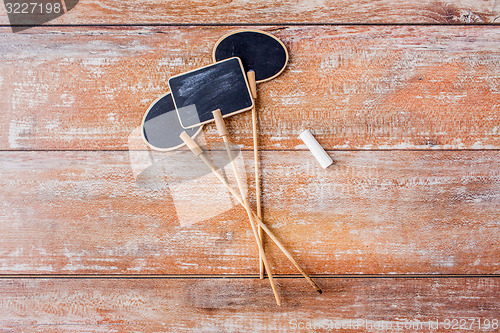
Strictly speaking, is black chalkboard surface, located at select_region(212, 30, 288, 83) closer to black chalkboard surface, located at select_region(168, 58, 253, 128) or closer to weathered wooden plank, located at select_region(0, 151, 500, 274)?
black chalkboard surface, located at select_region(168, 58, 253, 128)

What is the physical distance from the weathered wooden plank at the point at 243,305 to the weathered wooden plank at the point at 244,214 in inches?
1.3

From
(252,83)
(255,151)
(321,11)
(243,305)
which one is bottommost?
(243,305)

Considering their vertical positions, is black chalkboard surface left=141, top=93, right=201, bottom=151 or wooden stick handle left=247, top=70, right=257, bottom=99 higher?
wooden stick handle left=247, top=70, right=257, bottom=99

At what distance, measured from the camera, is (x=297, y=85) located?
0.66 metres

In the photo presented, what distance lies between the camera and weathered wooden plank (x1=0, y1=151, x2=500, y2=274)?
659mm

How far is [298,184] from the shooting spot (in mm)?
660

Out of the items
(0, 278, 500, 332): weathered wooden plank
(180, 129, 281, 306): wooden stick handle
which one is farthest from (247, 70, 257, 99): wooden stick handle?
(0, 278, 500, 332): weathered wooden plank

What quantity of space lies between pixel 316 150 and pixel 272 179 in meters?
0.11

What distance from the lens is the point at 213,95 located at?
2.09ft

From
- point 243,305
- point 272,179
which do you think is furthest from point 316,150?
point 243,305

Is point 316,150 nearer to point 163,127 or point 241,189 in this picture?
point 241,189

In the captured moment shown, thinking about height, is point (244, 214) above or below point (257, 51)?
below

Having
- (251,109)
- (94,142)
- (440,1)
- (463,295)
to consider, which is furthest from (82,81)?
(463,295)

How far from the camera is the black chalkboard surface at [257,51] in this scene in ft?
2.12
